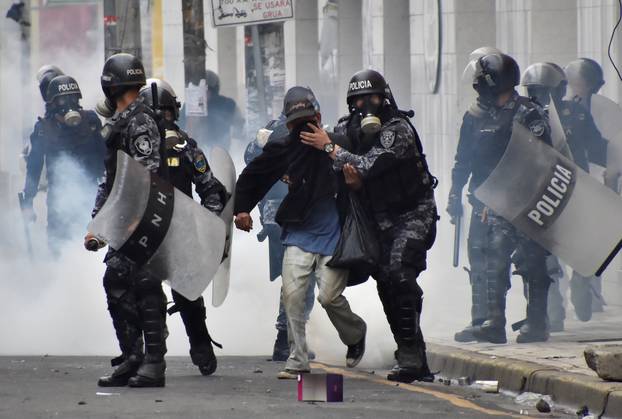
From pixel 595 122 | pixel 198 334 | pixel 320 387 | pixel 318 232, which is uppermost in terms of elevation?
pixel 595 122

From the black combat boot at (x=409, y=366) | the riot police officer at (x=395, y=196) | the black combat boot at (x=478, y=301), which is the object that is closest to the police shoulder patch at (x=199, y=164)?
the riot police officer at (x=395, y=196)

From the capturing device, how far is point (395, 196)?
34.4 feet

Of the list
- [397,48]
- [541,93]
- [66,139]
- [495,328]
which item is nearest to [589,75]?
[541,93]

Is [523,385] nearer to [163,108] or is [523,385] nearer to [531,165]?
[531,165]

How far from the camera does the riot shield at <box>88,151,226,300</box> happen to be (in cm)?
990

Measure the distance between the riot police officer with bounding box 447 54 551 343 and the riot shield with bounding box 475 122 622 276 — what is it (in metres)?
0.62

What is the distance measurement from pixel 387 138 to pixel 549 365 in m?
1.50

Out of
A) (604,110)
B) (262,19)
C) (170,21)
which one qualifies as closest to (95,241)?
(604,110)

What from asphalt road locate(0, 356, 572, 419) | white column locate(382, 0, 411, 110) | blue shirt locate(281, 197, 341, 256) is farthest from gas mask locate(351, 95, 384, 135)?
white column locate(382, 0, 411, 110)

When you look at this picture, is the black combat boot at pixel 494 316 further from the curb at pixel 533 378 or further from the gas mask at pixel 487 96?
the gas mask at pixel 487 96

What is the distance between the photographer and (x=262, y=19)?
54.3ft

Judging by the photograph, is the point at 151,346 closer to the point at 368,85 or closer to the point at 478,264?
the point at 368,85

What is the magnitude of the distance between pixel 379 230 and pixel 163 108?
1407mm

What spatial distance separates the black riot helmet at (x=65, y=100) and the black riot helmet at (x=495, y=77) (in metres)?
5.05
